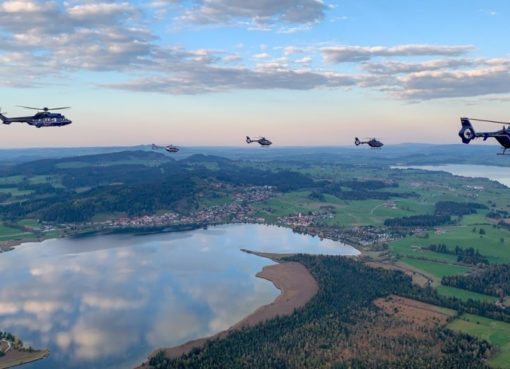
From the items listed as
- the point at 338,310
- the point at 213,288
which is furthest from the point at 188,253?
the point at 338,310

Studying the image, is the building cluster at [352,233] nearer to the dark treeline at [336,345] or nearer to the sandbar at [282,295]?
the sandbar at [282,295]

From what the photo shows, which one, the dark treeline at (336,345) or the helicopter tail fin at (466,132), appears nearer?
the helicopter tail fin at (466,132)

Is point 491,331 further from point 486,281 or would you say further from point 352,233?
point 352,233

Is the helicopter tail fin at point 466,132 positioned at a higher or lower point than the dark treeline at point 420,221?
higher

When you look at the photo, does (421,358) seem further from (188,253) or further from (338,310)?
(188,253)

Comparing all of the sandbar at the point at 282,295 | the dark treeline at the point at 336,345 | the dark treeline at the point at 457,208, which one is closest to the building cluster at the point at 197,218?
the sandbar at the point at 282,295

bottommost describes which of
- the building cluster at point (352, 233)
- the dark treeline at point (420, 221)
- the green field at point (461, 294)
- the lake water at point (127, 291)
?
the lake water at point (127, 291)

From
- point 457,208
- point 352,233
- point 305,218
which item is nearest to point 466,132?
point 352,233
